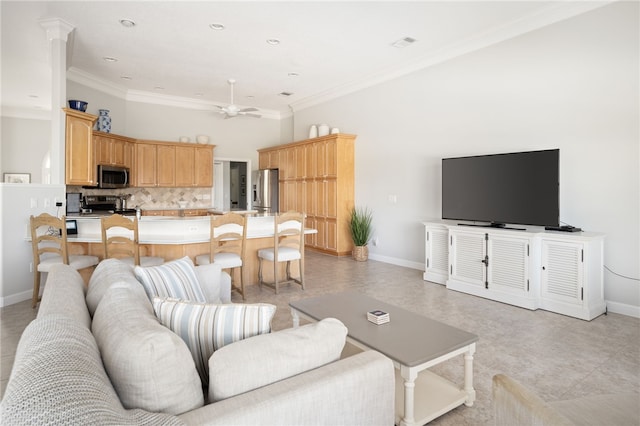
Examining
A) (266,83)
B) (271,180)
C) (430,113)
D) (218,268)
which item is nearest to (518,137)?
(430,113)

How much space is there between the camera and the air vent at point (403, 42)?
498cm

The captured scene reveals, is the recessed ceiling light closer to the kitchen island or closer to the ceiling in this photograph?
the ceiling

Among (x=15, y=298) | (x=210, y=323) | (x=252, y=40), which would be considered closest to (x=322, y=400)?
(x=210, y=323)

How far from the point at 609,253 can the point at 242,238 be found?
3991 millimetres

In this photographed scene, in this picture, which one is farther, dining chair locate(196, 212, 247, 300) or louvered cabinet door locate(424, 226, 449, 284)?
louvered cabinet door locate(424, 226, 449, 284)

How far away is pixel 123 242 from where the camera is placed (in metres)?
3.98

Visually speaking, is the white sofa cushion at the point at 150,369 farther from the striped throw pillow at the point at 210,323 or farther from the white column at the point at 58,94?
the white column at the point at 58,94

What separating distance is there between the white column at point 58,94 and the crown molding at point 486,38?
14.8 ft

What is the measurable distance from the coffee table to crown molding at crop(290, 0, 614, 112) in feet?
12.8

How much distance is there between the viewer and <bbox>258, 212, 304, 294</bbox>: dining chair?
449 cm

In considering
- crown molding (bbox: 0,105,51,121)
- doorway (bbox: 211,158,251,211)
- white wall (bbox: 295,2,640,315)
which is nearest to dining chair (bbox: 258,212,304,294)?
white wall (bbox: 295,2,640,315)

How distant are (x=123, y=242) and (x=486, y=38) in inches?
201

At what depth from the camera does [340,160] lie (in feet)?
23.0

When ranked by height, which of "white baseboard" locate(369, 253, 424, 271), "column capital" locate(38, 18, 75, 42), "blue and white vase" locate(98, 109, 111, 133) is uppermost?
"column capital" locate(38, 18, 75, 42)
